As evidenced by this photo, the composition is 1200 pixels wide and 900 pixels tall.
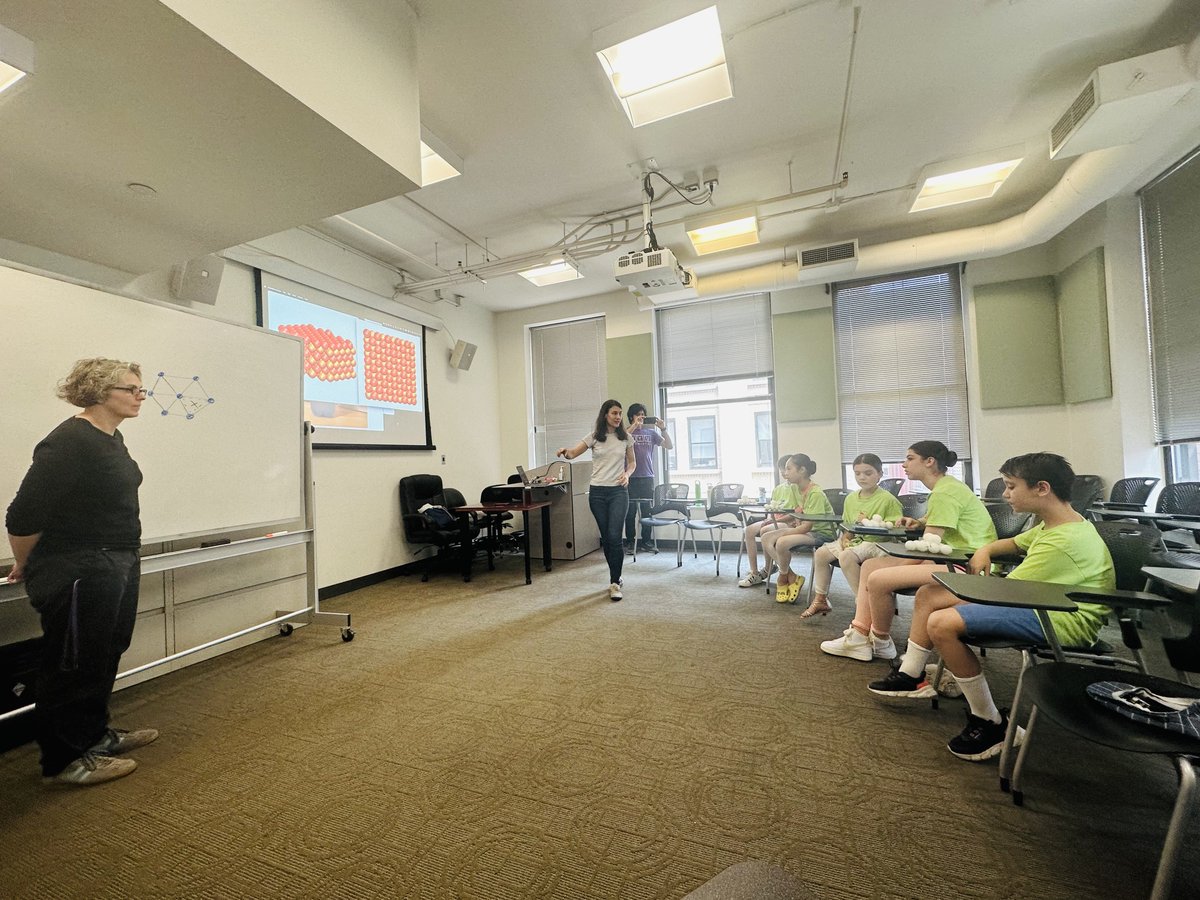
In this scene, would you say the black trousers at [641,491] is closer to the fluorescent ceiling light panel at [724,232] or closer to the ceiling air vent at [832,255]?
the fluorescent ceiling light panel at [724,232]

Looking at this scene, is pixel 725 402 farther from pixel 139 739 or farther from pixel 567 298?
pixel 139 739

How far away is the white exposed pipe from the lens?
2803 millimetres

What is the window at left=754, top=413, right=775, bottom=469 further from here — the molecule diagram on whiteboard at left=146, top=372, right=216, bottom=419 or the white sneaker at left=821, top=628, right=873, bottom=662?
the molecule diagram on whiteboard at left=146, top=372, right=216, bottom=419

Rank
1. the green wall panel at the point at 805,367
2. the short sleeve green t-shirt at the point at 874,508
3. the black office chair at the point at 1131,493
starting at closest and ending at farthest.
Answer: the short sleeve green t-shirt at the point at 874,508 < the black office chair at the point at 1131,493 < the green wall panel at the point at 805,367

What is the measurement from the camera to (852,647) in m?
2.60

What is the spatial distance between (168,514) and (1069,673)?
399 cm

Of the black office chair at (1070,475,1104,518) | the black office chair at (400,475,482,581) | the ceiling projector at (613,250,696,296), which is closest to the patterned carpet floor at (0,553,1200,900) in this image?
the black office chair at (400,475,482,581)

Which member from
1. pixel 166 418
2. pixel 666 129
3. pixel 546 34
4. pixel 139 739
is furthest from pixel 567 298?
pixel 139 739

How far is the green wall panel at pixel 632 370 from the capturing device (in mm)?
6195

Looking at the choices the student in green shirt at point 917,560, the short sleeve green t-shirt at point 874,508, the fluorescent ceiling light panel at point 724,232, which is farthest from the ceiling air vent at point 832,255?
the student in green shirt at point 917,560

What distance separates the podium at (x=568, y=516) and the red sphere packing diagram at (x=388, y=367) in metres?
1.97

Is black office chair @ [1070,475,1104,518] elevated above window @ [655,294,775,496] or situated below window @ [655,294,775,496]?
below

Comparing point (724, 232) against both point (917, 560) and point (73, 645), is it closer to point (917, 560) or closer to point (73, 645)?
point (917, 560)

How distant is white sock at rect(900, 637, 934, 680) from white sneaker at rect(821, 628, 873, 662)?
0.44 m
